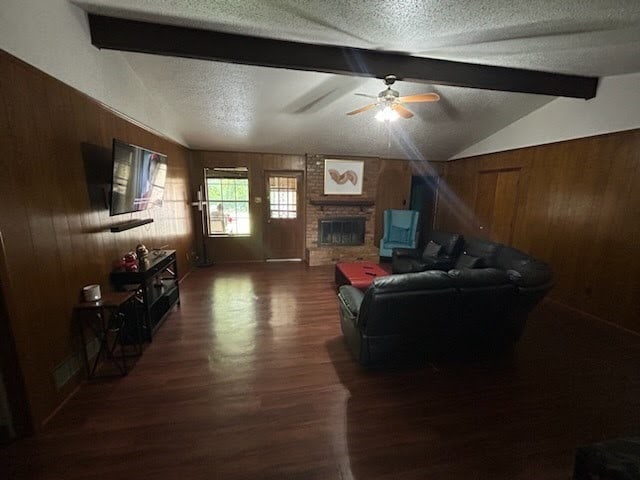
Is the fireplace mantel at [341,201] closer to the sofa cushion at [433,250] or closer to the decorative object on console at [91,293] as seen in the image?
the sofa cushion at [433,250]

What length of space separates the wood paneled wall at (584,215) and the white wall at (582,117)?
0.38 feet

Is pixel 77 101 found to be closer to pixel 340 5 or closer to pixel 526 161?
pixel 340 5

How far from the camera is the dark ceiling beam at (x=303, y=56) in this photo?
7.56 feet

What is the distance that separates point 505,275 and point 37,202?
3.39 meters

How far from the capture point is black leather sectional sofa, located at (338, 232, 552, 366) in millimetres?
1985

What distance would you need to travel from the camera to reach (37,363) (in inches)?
67.4

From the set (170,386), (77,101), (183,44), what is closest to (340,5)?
(183,44)

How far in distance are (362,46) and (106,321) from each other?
11.5ft

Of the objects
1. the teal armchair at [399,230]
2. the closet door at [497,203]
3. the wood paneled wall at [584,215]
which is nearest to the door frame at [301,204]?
the teal armchair at [399,230]

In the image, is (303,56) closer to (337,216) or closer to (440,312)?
(440,312)

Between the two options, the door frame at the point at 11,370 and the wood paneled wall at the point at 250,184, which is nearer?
the door frame at the point at 11,370

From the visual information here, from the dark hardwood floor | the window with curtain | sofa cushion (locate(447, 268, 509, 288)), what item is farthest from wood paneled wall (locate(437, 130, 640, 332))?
the window with curtain

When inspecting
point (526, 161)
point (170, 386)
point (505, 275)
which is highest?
point (526, 161)

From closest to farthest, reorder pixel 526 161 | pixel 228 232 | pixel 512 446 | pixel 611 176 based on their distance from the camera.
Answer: pixel 512 446 → pixel 611 176 → pixel 526 161 → pixel 228 232
